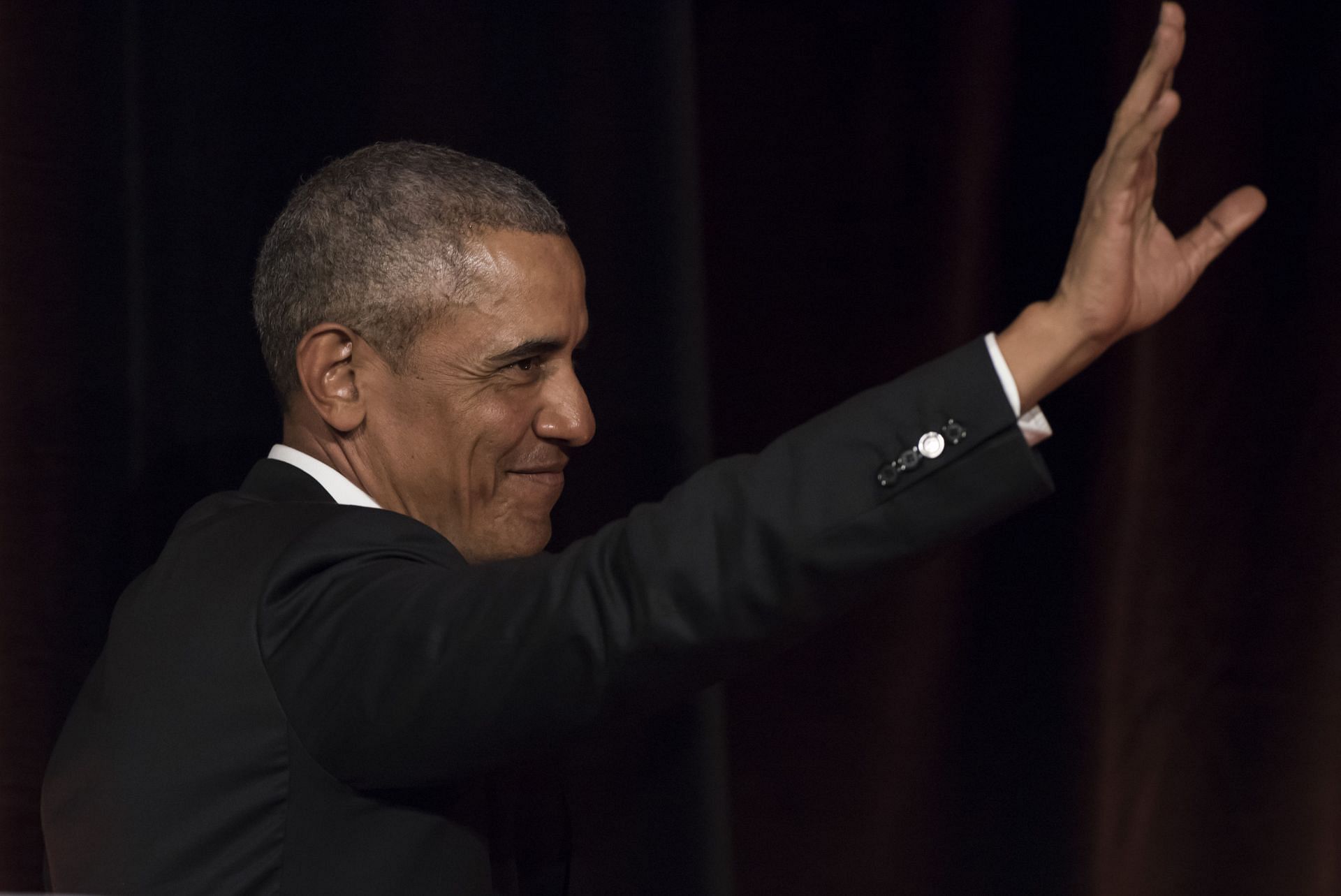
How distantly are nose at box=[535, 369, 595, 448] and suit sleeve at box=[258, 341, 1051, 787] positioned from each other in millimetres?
311

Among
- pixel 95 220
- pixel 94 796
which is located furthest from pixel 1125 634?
pixel 95 220

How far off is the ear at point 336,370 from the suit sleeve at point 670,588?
30cm

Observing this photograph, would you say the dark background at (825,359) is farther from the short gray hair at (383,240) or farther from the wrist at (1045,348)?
the wrist at (1045,348)

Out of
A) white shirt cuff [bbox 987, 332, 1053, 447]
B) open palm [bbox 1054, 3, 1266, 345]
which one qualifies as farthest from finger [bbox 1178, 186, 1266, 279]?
white shirt cuff [bbox 987, 332, 1053, 447]

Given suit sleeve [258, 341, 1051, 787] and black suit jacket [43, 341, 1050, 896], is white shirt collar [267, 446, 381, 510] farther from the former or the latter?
suit sleeve [258, 341, 1051, 787]

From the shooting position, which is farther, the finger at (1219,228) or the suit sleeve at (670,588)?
the finger at (1219,228)

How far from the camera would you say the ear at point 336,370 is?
106 centimetres

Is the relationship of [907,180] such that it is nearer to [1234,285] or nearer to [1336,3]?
[1234,285]

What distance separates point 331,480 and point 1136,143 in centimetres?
67

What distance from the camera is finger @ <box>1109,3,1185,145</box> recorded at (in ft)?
2.41

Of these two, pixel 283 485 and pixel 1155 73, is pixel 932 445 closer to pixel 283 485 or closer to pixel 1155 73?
pixel 1155 73

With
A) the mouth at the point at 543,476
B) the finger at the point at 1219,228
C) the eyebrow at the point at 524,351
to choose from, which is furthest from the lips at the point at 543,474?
the finger at the point at 1219,228

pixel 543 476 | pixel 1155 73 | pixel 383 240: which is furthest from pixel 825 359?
pixel 1155 73

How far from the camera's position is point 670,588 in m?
0.72
